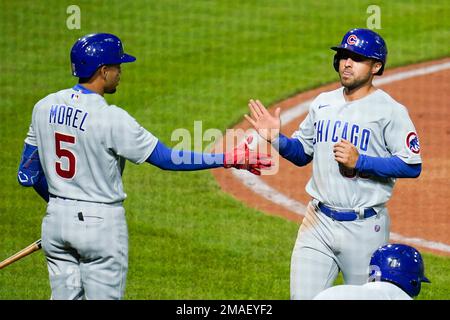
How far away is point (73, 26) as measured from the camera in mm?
16703

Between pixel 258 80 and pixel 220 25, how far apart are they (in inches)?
97.5

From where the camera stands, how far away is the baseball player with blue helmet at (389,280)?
579cm

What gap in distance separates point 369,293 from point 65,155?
214 centimetres

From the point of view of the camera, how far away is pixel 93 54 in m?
6.97

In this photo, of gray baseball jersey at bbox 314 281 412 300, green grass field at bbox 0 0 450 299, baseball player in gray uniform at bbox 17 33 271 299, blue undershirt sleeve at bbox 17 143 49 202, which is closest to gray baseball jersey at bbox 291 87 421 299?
baseball player in gray uniform at bbox 17 33 271 299

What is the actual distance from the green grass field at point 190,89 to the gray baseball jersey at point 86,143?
2.28m

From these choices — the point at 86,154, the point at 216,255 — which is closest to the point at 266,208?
the point at 216,255

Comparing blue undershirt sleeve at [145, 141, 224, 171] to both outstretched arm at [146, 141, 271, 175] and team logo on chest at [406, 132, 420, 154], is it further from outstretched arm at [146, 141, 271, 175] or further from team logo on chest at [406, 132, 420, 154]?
team logo on chest at [406, 132, 420, 154]

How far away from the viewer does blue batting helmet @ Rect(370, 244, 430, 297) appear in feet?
19.4

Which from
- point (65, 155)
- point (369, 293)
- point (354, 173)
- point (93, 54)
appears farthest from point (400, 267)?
point (93, 54)

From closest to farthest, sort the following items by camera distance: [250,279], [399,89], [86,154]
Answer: [86,154], [250,279], [399,89]

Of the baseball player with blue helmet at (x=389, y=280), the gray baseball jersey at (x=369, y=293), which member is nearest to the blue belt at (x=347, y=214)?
the baseball player with blue helmet at (x=389, y=280)

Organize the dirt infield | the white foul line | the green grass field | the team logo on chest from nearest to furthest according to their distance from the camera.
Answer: the team logo on chest < the green grass field < the white foul line < the dirt infield
